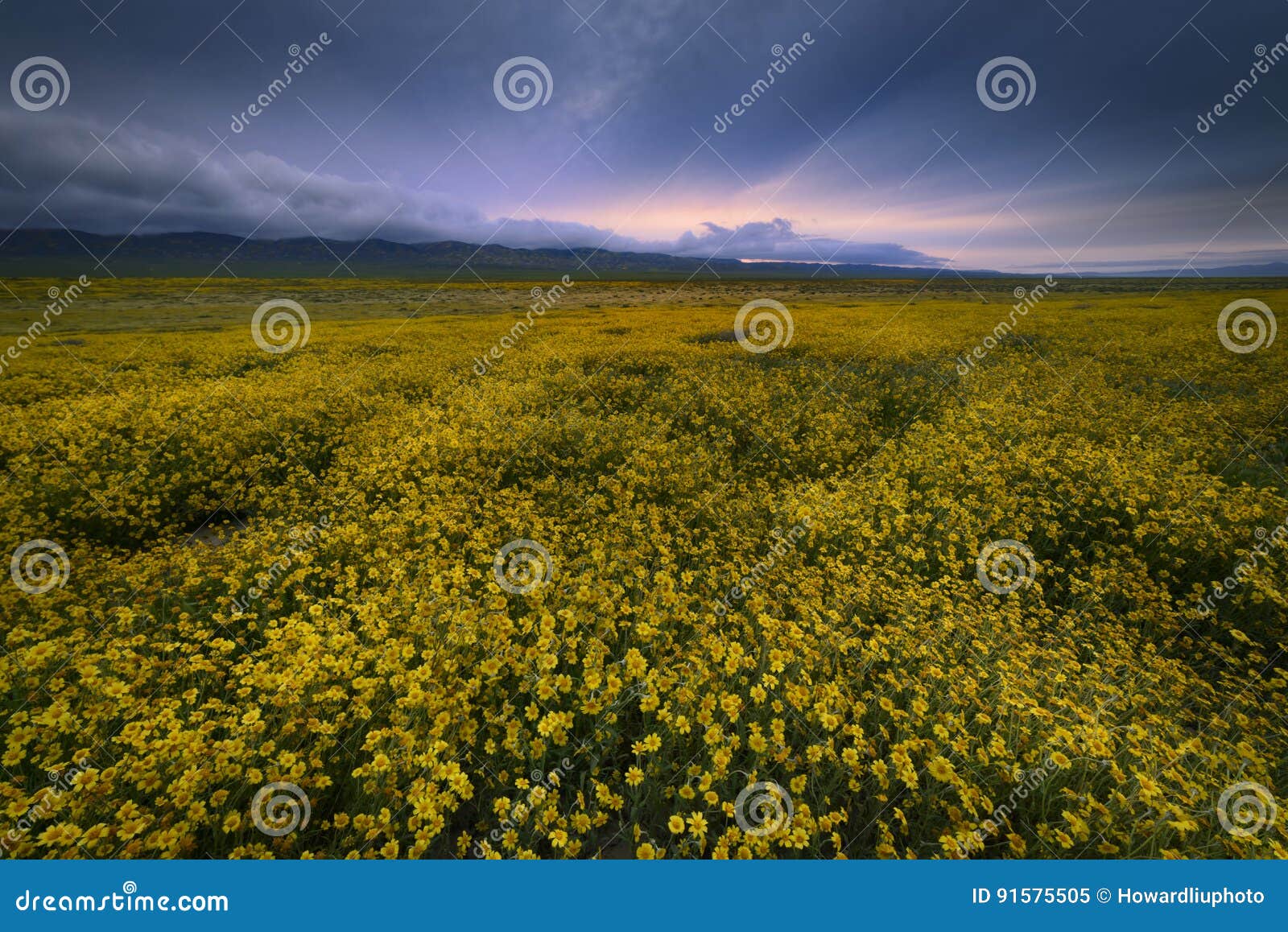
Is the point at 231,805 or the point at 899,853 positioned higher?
the point at 899,853

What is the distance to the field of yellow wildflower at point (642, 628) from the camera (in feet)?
10.0

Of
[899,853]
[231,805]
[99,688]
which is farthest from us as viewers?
[99,688]

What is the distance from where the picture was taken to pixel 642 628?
400 cm

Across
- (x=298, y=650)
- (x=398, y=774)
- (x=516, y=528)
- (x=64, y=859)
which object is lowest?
(x=64, y=859)

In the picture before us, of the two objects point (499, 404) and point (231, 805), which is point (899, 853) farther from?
point (499, 404)

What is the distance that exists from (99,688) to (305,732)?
1641mm

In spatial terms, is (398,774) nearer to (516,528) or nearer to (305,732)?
(305,732)

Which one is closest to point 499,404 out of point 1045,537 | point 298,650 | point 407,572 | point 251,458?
point 251,458

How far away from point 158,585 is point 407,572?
8.39ft

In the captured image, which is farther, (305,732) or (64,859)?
(305,732)

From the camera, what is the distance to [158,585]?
517cm

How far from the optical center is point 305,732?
334 cm

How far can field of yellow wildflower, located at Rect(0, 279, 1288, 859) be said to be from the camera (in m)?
3.05

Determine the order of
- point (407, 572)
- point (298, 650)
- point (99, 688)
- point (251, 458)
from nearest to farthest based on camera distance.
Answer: point (99, 688)
point (298, 650)
point (407, 572)
point (251, 458)
